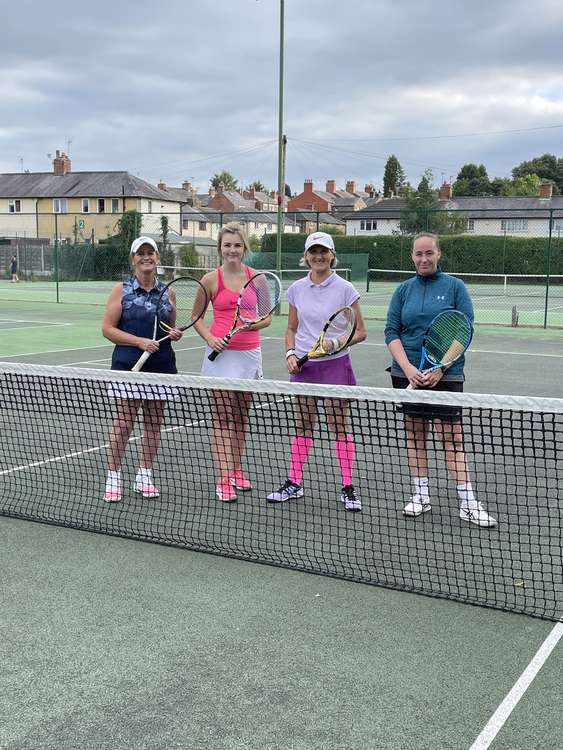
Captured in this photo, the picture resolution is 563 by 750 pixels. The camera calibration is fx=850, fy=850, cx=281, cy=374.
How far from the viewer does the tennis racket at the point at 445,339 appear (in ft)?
16.5

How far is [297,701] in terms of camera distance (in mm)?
3139

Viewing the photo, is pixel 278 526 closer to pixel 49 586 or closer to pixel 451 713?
pixel 49 586

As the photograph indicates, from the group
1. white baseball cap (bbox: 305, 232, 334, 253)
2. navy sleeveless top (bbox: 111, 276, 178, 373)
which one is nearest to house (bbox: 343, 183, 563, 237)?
navy sleeveless top (bbox: 111, 276, 178, 373)

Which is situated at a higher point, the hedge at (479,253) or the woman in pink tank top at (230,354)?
the hedge at (479,253)

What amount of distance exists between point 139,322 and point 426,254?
1898 millimetres

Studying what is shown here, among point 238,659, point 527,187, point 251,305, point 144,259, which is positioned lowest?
point 238,659

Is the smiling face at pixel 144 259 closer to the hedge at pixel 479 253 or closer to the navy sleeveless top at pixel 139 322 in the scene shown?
the navy sleeveless top at pixel 139 322

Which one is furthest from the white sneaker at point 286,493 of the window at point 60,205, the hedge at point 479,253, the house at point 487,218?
the window at point 60,205

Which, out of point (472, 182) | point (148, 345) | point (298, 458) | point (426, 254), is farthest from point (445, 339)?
point (472, 182)

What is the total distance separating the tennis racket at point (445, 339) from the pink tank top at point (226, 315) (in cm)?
117

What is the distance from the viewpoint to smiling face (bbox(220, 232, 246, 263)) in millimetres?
5426

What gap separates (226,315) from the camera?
222 inches

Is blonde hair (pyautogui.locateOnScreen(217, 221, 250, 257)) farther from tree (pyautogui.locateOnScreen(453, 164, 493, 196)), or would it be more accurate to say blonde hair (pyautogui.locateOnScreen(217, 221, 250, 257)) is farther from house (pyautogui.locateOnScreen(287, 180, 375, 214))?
tree (pyautogui.locateOnScreen(453, 164, 493, 196))

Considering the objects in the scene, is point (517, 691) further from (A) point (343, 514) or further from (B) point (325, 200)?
(B) point (325, 200)
